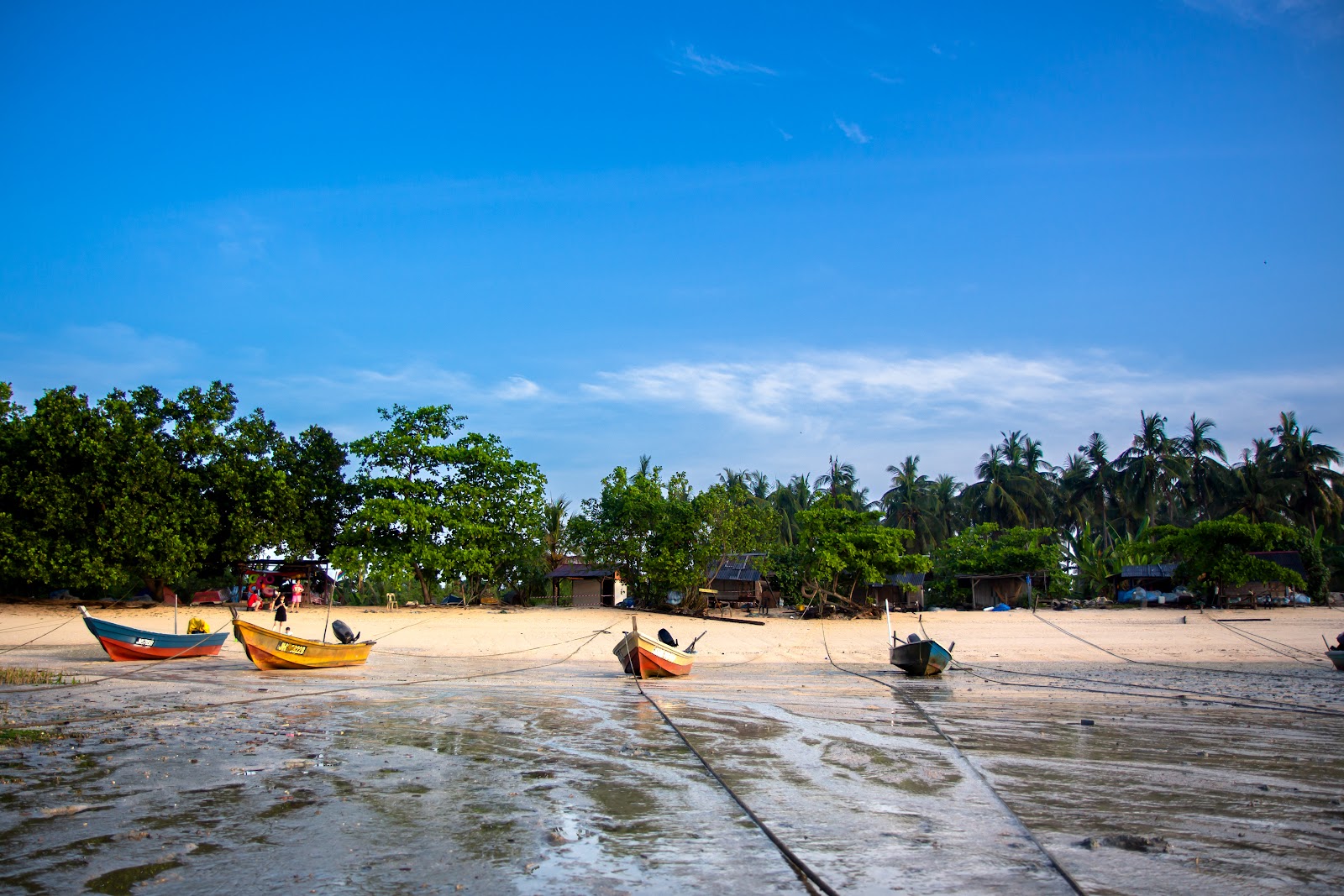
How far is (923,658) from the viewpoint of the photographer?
20.7 m

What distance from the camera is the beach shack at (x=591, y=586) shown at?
1902 inches

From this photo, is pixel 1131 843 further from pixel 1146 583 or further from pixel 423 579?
pixel 1146 583

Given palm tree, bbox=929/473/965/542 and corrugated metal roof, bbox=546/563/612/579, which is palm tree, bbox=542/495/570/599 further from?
palm tree, bbox=929/473/965/542

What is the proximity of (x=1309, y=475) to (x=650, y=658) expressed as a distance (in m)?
52.4

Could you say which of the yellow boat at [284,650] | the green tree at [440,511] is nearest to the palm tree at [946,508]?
the green tree at [440,511]

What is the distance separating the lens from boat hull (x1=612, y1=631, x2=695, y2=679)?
19734 millimetres

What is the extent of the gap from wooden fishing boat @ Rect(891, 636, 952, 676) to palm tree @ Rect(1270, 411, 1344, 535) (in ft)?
150

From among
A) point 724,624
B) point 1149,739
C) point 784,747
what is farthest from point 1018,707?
point 724,624

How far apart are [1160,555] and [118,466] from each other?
4967 cm

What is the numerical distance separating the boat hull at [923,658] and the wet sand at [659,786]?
2017 mm

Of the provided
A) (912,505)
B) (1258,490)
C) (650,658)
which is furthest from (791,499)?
(650,658)

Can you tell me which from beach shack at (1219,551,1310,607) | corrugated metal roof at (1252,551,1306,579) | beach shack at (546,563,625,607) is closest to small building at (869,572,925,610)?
beach shack at (546,563,625,607)

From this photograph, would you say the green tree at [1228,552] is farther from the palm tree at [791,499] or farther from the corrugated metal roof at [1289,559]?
the palm tree at [791,499]

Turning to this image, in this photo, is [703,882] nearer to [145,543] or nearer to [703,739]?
[703,739]
